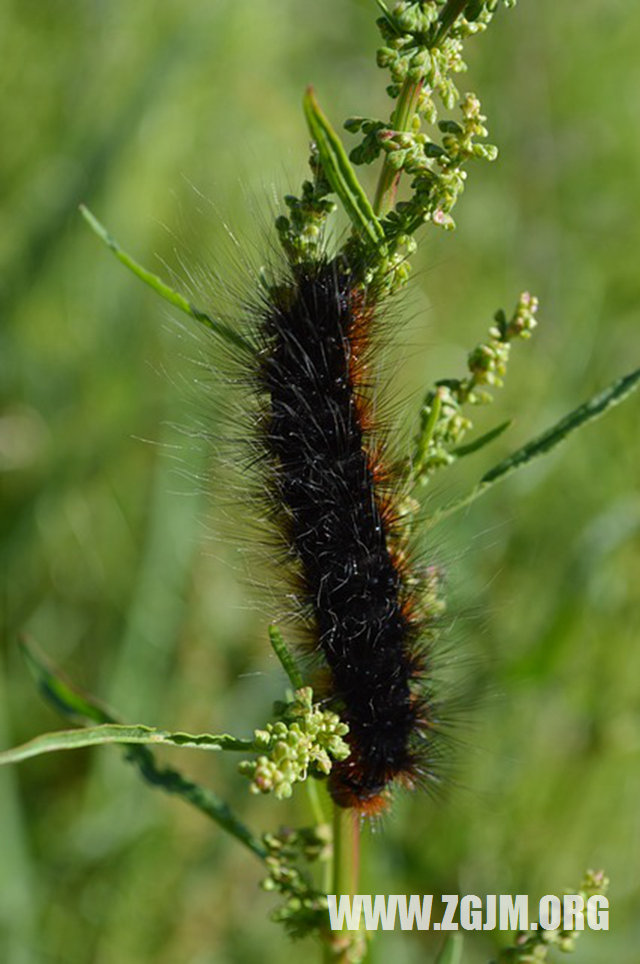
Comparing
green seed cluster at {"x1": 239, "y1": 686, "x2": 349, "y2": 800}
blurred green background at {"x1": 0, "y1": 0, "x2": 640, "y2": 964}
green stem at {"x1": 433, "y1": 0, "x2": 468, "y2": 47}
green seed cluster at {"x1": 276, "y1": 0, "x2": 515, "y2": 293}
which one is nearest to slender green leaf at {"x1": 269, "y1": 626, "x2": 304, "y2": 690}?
green seed cluster at {"x1": 239, "y1": 686, "x2": 349, "y2": 800}

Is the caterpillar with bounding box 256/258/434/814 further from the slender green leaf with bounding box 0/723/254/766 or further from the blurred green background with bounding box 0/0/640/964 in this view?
the blurred green background with bounding box 0/0/640/964

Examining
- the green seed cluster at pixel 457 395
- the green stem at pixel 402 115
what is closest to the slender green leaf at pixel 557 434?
the green seed cluster at pixel 457 395

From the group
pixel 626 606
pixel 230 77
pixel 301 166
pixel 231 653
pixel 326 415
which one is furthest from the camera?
pixel 230 77

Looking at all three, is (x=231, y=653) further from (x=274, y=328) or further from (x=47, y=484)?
(x=274, y=328)

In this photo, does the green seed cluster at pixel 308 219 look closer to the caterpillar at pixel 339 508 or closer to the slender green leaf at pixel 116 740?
the caterpillar at pixel 339 508

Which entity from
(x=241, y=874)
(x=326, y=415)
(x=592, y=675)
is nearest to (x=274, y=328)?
(x=326, y=415)

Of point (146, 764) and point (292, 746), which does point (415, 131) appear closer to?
point (292, 746)
